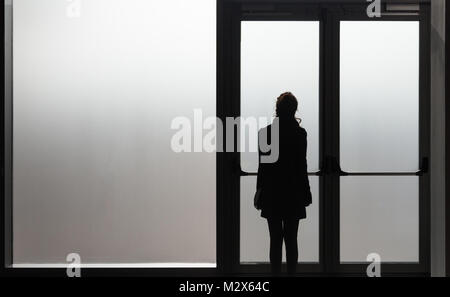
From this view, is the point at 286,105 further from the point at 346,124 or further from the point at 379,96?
the point at 379,96

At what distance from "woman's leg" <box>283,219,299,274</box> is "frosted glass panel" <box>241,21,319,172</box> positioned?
560 millimetres

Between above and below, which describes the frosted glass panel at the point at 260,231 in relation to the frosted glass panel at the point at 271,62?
below

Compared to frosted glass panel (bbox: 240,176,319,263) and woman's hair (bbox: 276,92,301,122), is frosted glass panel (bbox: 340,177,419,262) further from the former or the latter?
woman's hair (bbox: 276,92,301,122)

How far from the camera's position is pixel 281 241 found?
4.09 meters

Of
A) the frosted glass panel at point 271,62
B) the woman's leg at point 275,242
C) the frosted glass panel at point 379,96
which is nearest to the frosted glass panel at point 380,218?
the frosted glass panel at point 379,96

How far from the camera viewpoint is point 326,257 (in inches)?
173

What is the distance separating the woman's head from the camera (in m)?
4.20

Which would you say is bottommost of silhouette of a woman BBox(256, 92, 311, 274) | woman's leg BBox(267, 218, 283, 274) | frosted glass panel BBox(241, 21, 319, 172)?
woman's leg BBox(267, 218, 283, 274)

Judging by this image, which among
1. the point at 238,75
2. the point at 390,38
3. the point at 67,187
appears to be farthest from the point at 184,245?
the point at 390,38

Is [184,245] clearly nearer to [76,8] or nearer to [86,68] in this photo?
[86,68]

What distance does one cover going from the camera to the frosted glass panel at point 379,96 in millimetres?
4355

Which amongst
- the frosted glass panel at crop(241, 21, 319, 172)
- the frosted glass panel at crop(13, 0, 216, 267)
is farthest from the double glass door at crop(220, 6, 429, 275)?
the frosted glass panel at crop(13, 0, 216, 267)

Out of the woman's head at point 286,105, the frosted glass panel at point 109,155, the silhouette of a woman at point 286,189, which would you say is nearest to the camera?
the silhouette of a woman at point 286,189

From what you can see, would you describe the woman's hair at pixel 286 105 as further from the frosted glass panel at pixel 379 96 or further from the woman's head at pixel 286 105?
the frosted glass panel at pixel 379 96
